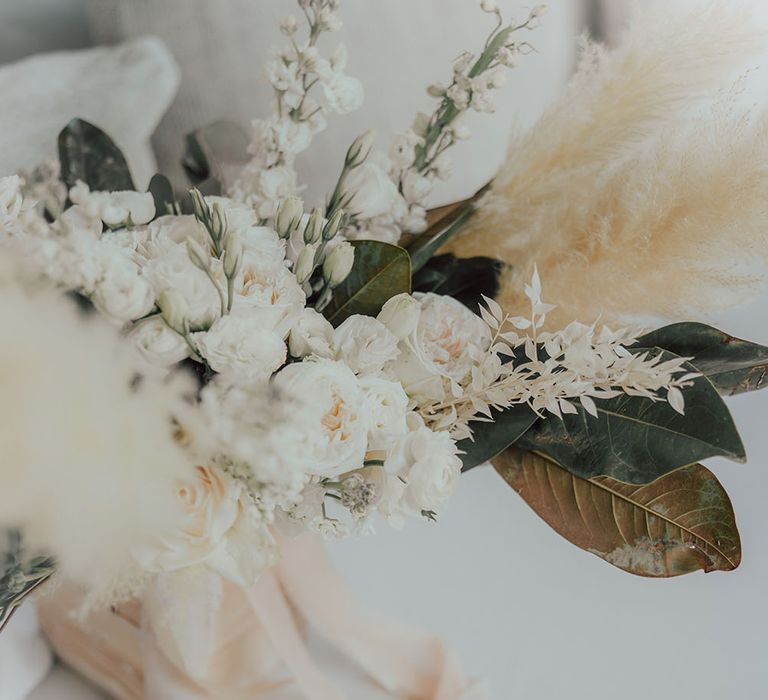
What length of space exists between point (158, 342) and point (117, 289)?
33mm

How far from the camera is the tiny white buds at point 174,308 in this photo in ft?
1.13

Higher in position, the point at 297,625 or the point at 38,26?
the point at 38,26

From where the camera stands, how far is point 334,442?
0.37 meters

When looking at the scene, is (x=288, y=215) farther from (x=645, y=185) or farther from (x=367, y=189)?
(x=645, y=185)

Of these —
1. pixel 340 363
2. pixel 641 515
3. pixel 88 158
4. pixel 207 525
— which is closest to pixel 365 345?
pixel 340 363

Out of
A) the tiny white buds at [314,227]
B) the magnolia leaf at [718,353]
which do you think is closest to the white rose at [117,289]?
the tiny white buds at [314,227]

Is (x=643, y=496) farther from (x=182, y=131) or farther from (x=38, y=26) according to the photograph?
(x=38, y=26)

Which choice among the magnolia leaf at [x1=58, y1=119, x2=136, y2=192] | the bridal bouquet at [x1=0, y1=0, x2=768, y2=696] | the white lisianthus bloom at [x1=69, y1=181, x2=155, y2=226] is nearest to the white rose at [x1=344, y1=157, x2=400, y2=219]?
the bridal bouquet at [x1=0, y1=0, x2=768, y2=696]

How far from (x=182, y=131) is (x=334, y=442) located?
0.67 meters

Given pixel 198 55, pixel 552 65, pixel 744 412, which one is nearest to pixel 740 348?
pixel 744 412

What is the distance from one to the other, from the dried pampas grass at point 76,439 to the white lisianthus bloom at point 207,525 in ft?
0.25

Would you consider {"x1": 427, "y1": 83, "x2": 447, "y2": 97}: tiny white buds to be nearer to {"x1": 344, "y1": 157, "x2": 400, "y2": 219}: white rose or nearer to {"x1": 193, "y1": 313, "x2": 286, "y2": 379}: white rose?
{"x1": 344, "y1": 157, "x2": 400, "y2": 219}: white rose

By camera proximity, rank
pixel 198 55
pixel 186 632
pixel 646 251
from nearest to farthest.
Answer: pixel 646 251 < pixel 186 632 < pixel 198 55

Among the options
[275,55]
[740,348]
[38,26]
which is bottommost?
[740,348]
